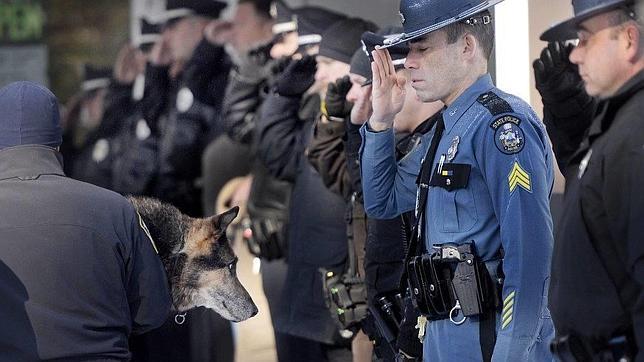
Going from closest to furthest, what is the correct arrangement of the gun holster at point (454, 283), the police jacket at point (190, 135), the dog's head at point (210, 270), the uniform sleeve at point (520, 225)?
the uniform sleeve at point (520, 225), the gun holster at point (454, 283), the dog's head at point (210, 270), the police jacket at point (190, 135)

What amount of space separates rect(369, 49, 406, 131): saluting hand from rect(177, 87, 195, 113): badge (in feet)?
12.7

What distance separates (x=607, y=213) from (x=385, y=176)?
4.48ft

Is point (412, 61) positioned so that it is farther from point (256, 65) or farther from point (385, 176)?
point (256, 65)

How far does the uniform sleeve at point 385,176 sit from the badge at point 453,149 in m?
0.42

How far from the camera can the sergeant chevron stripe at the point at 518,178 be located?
11.4 feet

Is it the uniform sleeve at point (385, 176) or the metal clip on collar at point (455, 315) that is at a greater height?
the uniform sleeve at point (385, 176)

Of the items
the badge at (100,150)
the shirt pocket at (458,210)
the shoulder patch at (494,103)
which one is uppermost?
the shoulder patch at (494,103)

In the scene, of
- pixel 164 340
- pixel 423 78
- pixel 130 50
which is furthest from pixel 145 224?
pixel 130 50

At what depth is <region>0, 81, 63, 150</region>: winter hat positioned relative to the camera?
3.78m

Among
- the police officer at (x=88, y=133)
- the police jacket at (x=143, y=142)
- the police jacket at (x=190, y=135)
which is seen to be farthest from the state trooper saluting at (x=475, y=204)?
the police officer at (x=88, y=133)

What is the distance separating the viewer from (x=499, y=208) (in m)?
3.52

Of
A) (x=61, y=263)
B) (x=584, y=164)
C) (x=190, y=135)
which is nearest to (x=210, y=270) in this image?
(x=61, y=263)

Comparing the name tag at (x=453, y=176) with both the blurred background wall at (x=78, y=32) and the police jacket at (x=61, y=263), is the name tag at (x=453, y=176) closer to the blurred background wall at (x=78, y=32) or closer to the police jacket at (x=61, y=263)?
the police jacket at (x=61, y=263)

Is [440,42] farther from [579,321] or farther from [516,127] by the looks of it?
[579,321]
